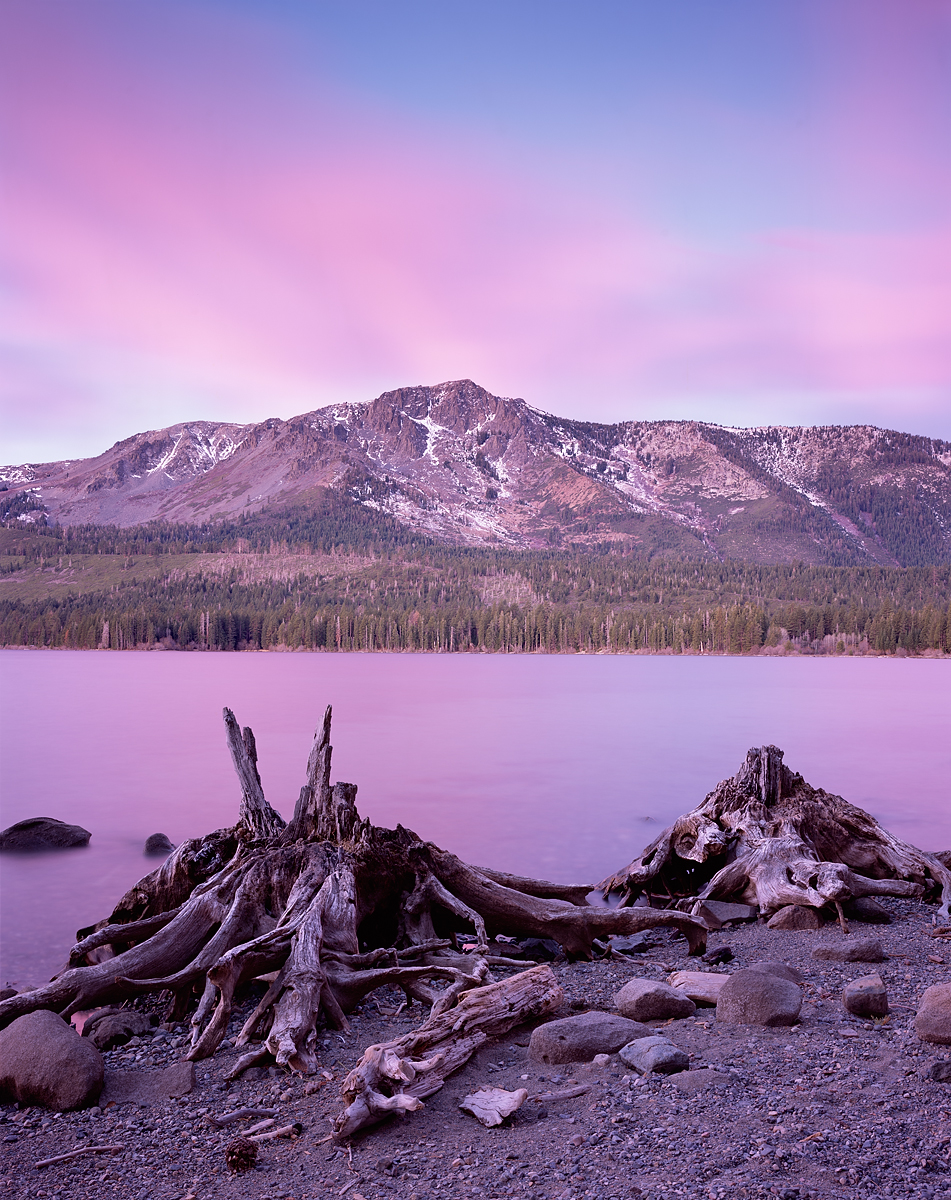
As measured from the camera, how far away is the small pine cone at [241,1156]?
555 centimetres

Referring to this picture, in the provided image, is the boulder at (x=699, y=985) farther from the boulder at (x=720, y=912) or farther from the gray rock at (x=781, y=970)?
the boulder at (x=720, y=912)

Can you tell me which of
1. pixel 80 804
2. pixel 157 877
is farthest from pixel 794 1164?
pixel 80 804

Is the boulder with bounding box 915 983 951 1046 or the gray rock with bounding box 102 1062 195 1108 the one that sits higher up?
the boulder with bounding box 915 983 951 1046

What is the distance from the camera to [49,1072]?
21.5ft

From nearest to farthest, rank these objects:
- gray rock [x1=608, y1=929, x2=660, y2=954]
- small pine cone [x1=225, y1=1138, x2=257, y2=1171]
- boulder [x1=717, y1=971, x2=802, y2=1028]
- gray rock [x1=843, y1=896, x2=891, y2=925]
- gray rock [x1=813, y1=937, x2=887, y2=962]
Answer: small pine cone [x1=225, y1=1138, x2=257, y2=1171], boulder [x1=717, y1=971, x2=802, y2=1028], gray rock [x1=813, y1=937, x2=887, y2=962], gray rock [x1=608, y1=929, x2=660, y2=954], gray rock [x1=843, y1=896, x2=891, y2=925]

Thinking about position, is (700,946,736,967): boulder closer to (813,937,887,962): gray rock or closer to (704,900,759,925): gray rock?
(813,937,887,962): gray rock

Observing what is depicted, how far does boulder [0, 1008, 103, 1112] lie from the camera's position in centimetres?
653

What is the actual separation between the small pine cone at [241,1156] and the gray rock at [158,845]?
13729mm

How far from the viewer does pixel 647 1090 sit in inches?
241

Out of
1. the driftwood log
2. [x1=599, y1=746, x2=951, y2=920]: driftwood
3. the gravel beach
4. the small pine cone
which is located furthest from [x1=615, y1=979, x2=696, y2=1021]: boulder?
[x1=599, y1=746, x2=951, y2=920]: driftwood

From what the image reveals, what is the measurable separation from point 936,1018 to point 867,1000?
933 millimetres

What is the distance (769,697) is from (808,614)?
12392 cm

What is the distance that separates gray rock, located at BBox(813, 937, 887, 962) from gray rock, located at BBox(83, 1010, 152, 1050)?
7276mm

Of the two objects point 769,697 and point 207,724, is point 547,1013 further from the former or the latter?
point 769,697
